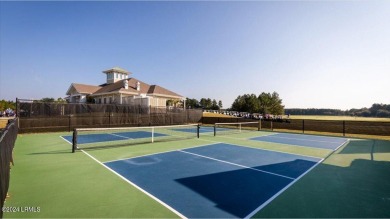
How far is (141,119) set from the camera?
26250 mm

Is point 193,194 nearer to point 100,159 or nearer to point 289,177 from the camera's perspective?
point 289,177

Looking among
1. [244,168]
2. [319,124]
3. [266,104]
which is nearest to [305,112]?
[266,104]

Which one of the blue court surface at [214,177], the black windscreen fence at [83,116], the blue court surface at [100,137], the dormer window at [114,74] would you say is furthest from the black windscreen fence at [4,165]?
the dormer window at [114,74]

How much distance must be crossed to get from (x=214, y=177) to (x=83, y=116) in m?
18.8

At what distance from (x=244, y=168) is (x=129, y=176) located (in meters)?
4.11

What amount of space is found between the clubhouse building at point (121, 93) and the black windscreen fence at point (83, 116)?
20.2 ft

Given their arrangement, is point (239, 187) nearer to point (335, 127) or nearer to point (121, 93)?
point (335, 127)

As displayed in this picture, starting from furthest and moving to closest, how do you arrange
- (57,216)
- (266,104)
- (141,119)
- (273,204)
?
(266,104) < (141,119) < (273,204) < (57,216)

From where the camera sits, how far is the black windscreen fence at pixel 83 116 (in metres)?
18.3

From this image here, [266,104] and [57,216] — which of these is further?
[266,104]

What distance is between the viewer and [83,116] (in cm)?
2152

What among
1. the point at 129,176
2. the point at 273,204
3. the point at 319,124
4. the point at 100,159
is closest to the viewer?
the point at 273,204

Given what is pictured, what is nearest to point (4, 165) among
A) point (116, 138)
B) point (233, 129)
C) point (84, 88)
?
point (116, 138)

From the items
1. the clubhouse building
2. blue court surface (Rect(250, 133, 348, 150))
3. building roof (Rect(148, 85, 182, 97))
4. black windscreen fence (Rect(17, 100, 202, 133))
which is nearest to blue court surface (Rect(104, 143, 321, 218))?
blue court surface (Rect(250, 133, 348, 150))
